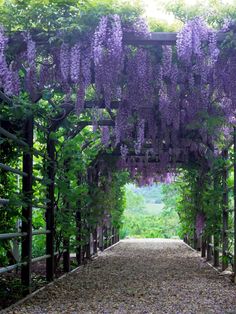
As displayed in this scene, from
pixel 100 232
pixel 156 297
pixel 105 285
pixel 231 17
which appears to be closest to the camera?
pixel 231 17

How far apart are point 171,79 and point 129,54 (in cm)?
43

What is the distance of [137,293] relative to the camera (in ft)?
17.3

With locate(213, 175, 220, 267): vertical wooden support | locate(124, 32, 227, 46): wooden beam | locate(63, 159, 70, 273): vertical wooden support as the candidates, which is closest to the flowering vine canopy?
locate(124, 32, 227, 46): wooden beam

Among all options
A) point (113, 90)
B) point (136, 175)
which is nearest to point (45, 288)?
point (113, 90)

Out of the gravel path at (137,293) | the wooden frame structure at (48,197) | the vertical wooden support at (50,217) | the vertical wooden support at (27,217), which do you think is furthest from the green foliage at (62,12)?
the vertical wooden support at (50,217)

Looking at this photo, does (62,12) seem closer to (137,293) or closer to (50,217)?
(137,293)

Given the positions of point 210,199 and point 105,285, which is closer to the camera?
point 105,285

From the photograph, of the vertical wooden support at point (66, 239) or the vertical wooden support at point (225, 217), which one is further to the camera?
the vertical wooden support at point (225, 217)

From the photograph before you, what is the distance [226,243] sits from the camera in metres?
7.27

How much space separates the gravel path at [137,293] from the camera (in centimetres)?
437

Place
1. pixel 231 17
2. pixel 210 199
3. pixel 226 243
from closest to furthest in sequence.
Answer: pixel 231 17 < pixel 226 243 < pixel 210 199

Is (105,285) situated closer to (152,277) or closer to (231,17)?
(152,277)

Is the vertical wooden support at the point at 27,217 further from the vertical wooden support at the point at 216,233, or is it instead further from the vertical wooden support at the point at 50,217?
the vertical wooden support at the point at 216,233

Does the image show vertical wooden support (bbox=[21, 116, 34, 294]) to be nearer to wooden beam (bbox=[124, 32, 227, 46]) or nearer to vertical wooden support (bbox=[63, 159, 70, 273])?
vertical wooden support (bbox=[63, 159, 70, 273])
